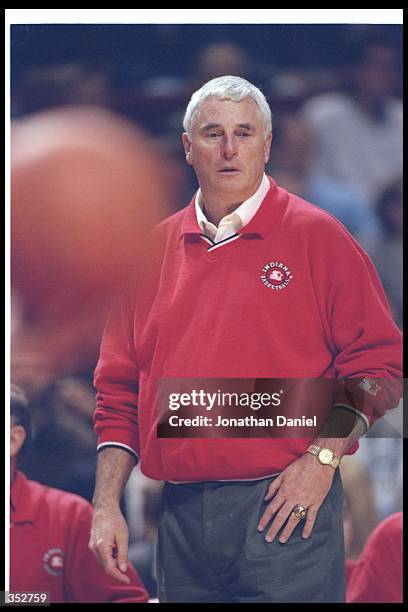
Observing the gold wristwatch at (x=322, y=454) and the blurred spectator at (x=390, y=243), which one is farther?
the blurred spectator at (x=390, y=243)

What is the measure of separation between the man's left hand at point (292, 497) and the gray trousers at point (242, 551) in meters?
0.02

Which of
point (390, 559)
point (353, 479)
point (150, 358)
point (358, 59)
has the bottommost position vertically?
point (390, 559)

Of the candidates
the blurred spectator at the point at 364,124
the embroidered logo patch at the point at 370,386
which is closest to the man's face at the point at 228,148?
the blurred spectator at the point at 364,124

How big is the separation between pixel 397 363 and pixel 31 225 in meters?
1.25

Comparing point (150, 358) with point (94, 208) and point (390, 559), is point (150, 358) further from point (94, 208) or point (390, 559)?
point (390, 559)

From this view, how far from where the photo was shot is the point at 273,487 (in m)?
2.90

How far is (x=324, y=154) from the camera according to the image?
9.96 ft

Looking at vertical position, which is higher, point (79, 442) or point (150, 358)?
Answer: point (150, 358)

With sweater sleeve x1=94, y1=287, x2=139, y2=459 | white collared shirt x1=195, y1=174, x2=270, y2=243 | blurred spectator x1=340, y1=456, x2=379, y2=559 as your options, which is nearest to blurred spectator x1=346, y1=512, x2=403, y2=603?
blurred spectator x1=340, y1=456, x2=379, y2=559

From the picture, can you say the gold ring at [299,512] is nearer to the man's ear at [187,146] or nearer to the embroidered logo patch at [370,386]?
the embroidered logo patch at [370,386]

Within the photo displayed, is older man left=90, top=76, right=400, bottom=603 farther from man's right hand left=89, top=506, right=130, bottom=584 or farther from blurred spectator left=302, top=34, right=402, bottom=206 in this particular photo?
blurred spectator left=302, top=34, right=402, bottom=206

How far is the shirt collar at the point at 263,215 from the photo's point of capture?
9.78 ft

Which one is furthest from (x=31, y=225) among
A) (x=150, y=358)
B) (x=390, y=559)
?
(x=390, y=559)

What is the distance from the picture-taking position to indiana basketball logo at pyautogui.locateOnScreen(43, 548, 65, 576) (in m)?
3.03
